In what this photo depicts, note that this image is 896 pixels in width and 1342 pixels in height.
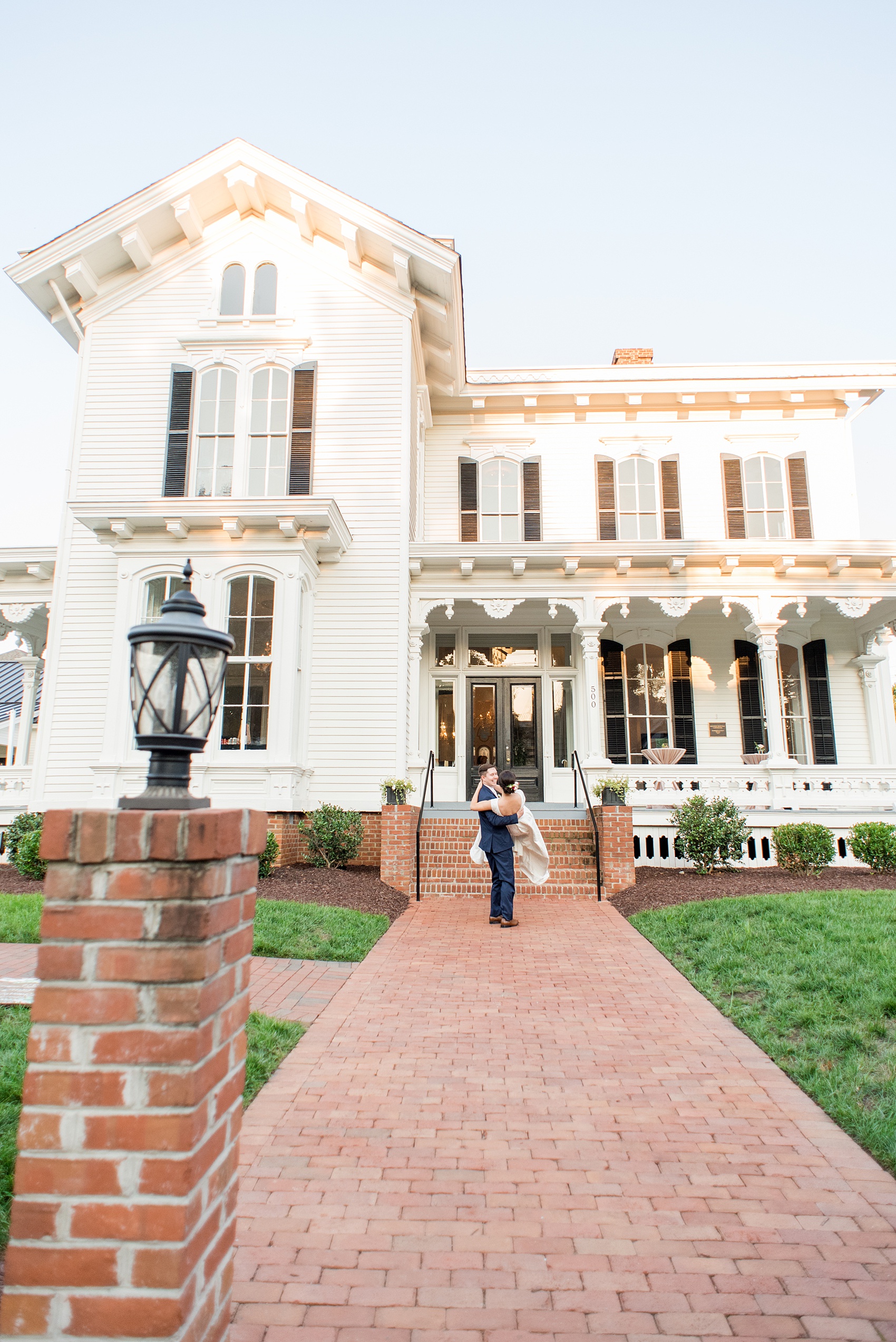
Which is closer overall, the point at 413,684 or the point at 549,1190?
the point at 549,1190

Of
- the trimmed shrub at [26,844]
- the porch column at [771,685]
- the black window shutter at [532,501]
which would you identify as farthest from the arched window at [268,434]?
the porch column at [771,685]

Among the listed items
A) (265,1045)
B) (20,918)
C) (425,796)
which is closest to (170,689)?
(265,1045)

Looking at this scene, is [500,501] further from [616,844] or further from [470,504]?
[616,844]

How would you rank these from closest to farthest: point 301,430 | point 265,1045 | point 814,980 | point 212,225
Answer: point 265,1045, point 814,980, point 301,430, point 212,225

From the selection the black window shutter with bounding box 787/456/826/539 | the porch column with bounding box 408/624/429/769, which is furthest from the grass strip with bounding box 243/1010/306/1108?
the black window shutter with bounding box 787/456/826/539

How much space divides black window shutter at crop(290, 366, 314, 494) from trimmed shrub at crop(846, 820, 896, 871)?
950 cm

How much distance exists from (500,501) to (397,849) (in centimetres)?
759

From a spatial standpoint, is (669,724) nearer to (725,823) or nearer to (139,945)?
(725,823)

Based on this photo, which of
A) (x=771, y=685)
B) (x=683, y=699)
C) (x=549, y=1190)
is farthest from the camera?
(x=683, y=699)

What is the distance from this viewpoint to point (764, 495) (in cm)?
1546

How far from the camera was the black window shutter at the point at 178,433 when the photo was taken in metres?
13.1

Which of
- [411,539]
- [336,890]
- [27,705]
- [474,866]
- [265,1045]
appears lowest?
[265,1045]

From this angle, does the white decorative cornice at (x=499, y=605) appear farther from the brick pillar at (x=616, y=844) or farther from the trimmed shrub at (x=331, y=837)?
the trimmed shrub at (x=331, y=837)

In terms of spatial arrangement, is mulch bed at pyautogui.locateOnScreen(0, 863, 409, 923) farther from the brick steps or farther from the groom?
the groom
